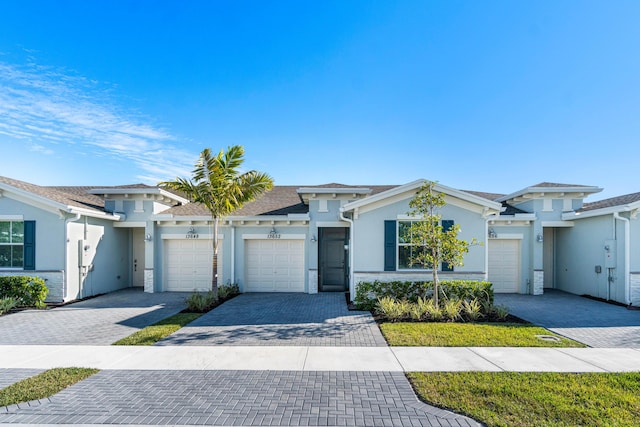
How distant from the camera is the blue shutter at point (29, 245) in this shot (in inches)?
434

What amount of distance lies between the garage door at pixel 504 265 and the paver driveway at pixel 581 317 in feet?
2.40

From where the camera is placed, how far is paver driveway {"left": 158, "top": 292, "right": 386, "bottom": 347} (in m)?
6.89

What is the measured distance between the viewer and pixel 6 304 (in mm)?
9641

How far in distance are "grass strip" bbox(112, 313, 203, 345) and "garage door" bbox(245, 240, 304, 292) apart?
13.7 ft

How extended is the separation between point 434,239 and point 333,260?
5.18 metres

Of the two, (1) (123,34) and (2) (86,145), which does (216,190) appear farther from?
(2) (86,145)

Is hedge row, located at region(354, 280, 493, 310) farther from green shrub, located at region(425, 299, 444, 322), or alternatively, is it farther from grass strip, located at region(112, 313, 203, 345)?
grass strip, located at region(112, 313, 203, 345)

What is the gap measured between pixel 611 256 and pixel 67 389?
16.0m

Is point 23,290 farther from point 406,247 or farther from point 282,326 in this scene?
point 406,247

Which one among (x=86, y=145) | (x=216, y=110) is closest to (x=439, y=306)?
(x=216, y=110)

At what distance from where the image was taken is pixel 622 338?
717 centimetres

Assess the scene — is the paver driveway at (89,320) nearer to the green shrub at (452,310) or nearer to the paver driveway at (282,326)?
the paver driveway at (282,326)

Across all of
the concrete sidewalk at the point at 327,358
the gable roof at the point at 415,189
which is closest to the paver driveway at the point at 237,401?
the concrete sidewalk at the point at 327,358

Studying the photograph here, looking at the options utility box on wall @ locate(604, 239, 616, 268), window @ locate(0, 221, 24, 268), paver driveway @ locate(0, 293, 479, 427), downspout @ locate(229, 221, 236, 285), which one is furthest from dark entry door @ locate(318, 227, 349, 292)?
window @ locate(0, 221, 24, 268)
